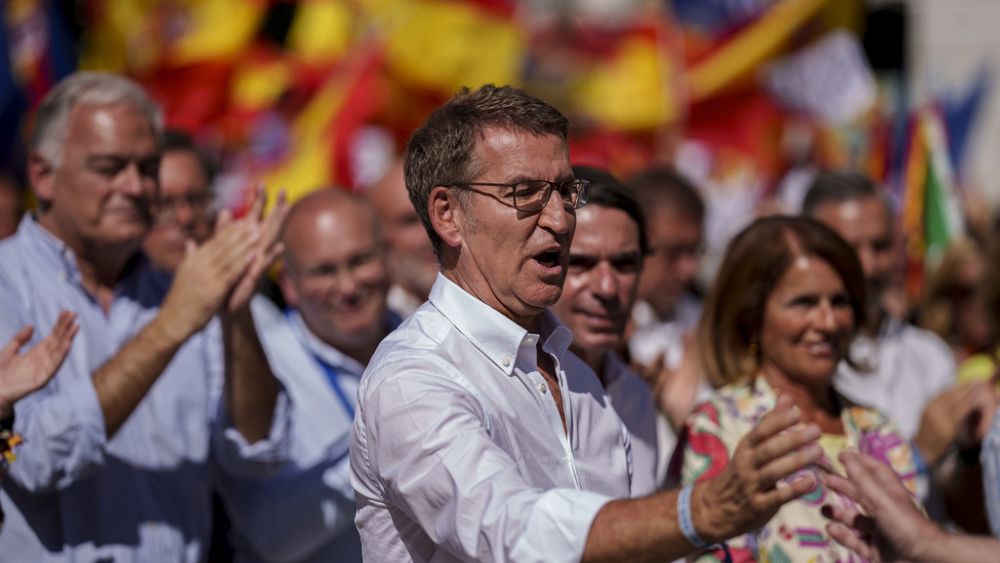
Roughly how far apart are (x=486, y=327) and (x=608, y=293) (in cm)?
126

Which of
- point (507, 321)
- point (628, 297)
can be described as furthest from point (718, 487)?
point (628, 297)

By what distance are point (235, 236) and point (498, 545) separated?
181cm

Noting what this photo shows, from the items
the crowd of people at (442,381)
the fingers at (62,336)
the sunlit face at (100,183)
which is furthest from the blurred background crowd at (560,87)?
the fingers at (62,336)

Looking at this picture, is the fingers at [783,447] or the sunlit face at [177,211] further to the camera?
the sunlit face at [177,211]

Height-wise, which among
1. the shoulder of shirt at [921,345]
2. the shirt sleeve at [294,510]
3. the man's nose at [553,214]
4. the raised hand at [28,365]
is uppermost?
the man's nose at [553,214]

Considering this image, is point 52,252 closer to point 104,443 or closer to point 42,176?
point 42,176

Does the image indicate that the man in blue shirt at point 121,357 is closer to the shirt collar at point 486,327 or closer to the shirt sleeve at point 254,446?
the shirt sleeve at point 254,446

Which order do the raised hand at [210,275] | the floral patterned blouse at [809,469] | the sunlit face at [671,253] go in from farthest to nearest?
1. the sunlit face at [671,253]
2. the raised hand at [210,275]
3. the floral patterned blouse at [809,469]

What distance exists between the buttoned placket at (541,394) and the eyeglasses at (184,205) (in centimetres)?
269

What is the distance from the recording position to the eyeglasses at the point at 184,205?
16.3ft

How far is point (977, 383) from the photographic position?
433cm

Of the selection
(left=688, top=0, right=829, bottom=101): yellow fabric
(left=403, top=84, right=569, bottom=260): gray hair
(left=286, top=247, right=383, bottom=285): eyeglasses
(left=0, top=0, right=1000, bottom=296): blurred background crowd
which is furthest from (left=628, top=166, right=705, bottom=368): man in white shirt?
(left=688, top=0, right=829, bottom=101): yellow fabric

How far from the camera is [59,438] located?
11.1 ft

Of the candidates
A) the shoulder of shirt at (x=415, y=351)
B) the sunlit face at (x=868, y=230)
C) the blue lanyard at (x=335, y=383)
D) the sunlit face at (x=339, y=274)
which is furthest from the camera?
the sunlit face at (x=868, y=230)
